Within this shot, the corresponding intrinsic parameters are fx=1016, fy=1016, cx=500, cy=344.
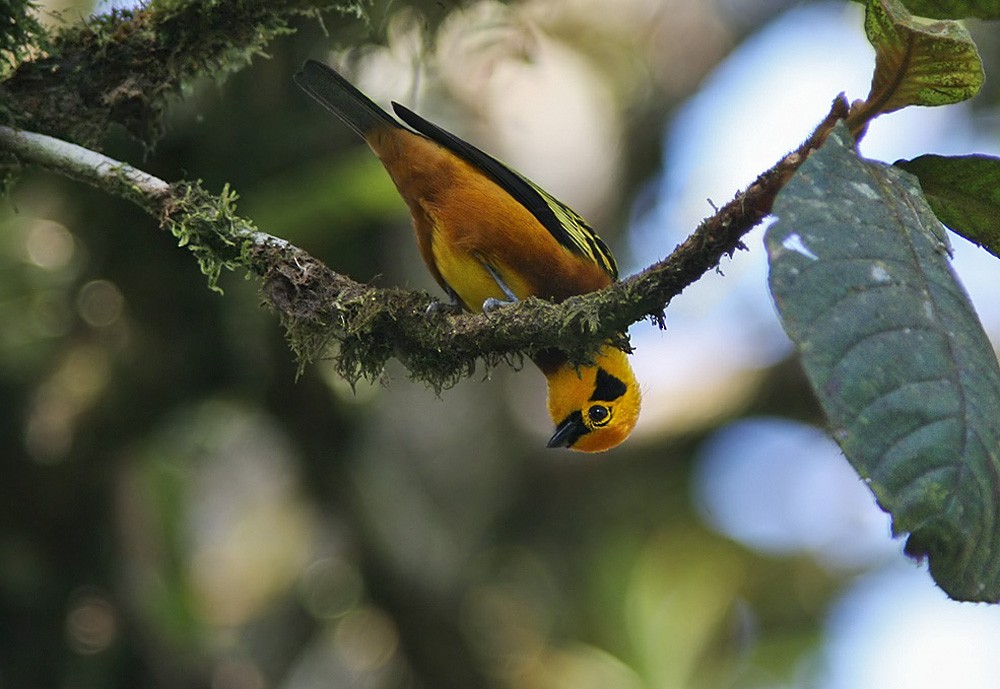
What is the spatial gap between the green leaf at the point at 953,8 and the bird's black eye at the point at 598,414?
2429 millimetres

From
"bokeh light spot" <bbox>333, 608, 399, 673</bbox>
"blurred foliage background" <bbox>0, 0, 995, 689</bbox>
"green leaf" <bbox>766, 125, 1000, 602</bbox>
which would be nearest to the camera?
"green leaf" <bbox>766, 125, 1000, 602</bbox>

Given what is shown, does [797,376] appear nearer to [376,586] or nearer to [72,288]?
[376,586]

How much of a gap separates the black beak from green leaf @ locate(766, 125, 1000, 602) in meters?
2.76

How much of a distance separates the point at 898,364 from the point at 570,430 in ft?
9.72

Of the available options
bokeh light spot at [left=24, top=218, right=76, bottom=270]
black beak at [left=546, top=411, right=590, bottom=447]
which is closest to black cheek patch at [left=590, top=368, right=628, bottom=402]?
black beak at [left=546, top=411, right=590, bottom=447]

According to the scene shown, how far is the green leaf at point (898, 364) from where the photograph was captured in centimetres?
149

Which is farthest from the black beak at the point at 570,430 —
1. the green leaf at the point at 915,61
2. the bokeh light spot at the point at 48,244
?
the bokeh light spot at the point at 48,244

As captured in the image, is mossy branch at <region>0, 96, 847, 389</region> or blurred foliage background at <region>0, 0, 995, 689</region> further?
blurred foliage background at <region>0, 0, 995, 689</region>

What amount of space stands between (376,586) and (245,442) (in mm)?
2272

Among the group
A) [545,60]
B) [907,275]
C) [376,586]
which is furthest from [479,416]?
[907,275]

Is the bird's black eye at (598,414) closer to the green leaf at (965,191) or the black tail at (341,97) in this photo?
the black tail at (341,97)

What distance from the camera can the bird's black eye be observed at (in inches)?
173

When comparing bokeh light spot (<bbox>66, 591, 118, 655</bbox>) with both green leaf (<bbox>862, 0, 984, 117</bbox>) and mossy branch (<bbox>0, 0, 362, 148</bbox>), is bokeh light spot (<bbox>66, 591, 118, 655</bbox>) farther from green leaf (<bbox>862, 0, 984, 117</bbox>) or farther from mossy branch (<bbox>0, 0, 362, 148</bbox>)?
green leaf (<bbox>862, 0, 984, 117</bbox>)

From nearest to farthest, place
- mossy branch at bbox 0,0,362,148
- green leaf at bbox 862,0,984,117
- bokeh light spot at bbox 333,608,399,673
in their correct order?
green leaf at bbox 862,0,984,117 < mossy branch at bbox 0,0,362,148 < bokeh light spot at bbox 333,608,399,673
